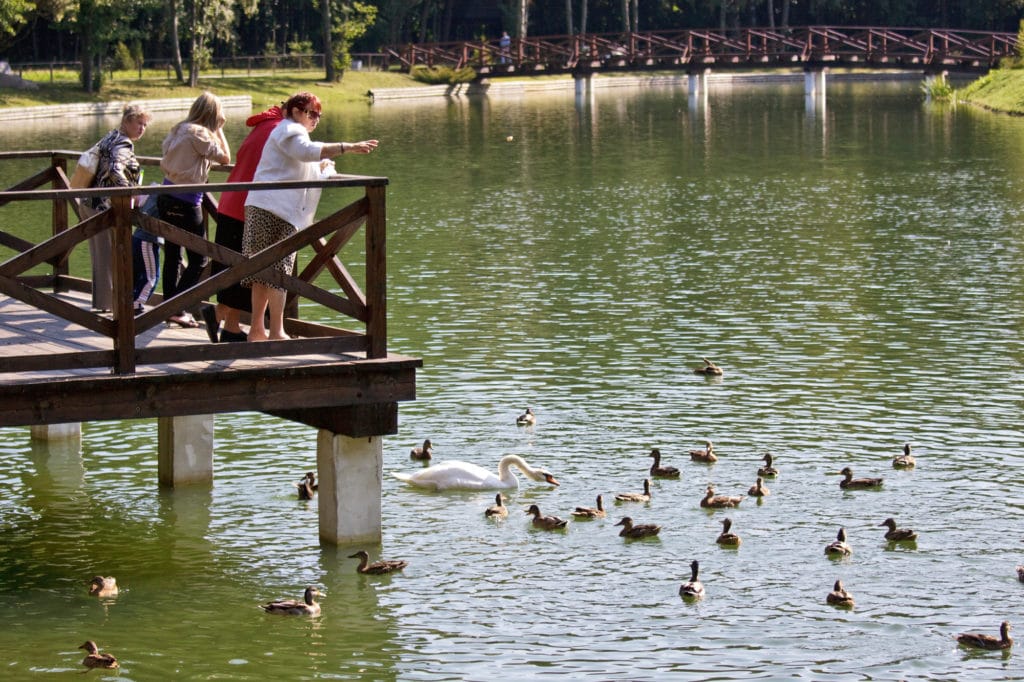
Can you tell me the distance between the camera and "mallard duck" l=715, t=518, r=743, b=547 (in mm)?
14727

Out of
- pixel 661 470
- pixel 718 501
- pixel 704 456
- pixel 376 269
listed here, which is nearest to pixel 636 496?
pixel 718 501

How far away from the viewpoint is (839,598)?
1327cm

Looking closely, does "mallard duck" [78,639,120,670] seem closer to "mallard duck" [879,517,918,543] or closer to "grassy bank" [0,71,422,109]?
"mallard duck" [879,517,918,543]

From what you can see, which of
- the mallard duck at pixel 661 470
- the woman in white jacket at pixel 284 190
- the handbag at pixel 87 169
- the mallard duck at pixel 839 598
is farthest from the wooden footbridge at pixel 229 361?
the mallard duck at pixel 839 598

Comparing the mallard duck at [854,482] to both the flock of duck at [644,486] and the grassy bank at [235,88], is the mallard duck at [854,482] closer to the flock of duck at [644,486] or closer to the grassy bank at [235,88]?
the flock of duck at [644,486]

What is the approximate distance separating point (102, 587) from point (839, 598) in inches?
228

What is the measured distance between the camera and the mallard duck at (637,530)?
587 inches

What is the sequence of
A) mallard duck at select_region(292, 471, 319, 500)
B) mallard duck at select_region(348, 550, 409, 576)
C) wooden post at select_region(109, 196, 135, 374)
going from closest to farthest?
wooden post at select_region(109, 196, 135, 374)
mallard duck at select_region(348, 550, 409, 576)
mallard duck at select_region(292, 471, 319, 500)

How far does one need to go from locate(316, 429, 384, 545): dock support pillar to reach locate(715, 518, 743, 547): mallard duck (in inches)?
116

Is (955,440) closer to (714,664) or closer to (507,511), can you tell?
(507,511)

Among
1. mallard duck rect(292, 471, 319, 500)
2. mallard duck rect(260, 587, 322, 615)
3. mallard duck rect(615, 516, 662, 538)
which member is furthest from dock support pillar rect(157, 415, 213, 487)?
mallard duck rect(615, 516, 662, 538)

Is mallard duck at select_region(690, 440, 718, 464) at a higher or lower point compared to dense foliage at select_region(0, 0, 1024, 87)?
lower

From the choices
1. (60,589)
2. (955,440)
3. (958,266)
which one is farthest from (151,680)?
(958,266)

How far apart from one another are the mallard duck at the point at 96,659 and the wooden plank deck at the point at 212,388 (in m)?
1.70
